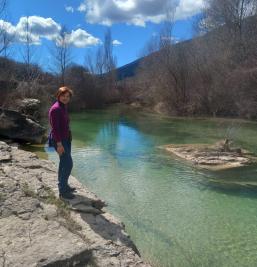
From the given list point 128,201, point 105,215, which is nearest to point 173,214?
point 128,201

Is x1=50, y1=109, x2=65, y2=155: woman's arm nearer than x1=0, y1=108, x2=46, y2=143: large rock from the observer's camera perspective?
Yes

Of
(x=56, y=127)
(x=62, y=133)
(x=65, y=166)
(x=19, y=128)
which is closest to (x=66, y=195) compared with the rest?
(x=65, y=166)

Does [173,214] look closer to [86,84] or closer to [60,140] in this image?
[60,140]

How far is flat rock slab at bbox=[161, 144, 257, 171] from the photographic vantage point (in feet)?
39.1

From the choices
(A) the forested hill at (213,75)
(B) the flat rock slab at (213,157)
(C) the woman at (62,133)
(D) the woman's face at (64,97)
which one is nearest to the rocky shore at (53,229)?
(C) the woman at (62,133)

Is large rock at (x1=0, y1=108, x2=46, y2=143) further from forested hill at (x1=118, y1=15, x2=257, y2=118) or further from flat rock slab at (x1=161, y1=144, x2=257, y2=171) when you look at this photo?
forested hill at (x1=118, y1=15, x2=257, y2=118)

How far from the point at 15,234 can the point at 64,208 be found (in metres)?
1.23

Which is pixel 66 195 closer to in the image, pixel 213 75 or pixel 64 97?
pixel 64 97

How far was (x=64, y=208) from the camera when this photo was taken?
571 cm

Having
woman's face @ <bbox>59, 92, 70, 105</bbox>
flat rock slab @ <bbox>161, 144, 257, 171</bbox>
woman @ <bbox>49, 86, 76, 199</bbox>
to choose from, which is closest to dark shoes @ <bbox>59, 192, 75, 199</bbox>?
woman @ <bbox>49, 86, 76, 199</bbox>

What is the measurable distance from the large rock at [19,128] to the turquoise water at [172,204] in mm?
1839

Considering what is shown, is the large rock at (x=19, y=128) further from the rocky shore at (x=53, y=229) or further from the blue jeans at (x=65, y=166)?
the blue jeans at (x=65, y=166)

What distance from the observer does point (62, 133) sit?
235 inches

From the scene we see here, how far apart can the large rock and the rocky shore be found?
8.48m
